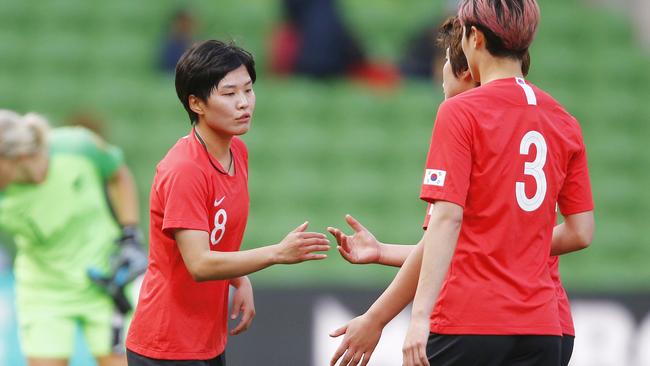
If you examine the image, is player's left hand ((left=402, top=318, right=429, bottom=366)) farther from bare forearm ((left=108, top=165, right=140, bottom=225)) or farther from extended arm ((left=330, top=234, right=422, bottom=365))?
bare forearm ((left=108, top=165, right=140, bottom=225))

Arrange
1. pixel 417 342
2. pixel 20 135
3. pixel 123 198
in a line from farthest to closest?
1. pixel 123 198
2. pixel 20 135
3. pixel 417 342

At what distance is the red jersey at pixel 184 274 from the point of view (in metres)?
4.02

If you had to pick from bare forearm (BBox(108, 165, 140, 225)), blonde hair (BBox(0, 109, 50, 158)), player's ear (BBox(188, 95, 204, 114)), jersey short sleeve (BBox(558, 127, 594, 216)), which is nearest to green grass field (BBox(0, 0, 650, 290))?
bare forearm (BBox(108, 165, 140, 225))

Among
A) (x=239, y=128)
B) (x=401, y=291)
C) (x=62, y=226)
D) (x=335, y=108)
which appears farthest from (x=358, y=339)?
(x=335, y=108)

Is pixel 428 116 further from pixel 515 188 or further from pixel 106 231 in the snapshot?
pixel 515 188

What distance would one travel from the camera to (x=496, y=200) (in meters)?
3.61

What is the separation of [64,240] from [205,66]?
2190 millimetres

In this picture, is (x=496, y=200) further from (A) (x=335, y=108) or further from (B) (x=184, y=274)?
(A) (x=335, y=108)

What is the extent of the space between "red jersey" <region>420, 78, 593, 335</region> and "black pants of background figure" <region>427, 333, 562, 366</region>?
3 cm

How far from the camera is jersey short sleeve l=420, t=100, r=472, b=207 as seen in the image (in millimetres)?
3551

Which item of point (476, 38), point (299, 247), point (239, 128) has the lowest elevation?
point (299, 247)

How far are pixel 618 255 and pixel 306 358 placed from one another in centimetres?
383

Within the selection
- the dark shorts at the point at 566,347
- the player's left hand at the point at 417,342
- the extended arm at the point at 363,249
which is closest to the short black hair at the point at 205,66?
the extended arm at the point at 363,249

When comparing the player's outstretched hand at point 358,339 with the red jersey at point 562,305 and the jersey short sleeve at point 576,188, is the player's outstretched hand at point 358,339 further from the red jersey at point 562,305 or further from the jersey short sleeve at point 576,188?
the jersey short sleeve at point 576,188
